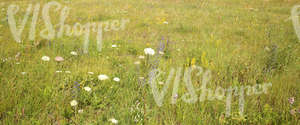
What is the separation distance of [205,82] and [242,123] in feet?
2.61

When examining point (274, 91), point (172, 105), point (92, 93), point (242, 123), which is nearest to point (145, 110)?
point (172, 105)
